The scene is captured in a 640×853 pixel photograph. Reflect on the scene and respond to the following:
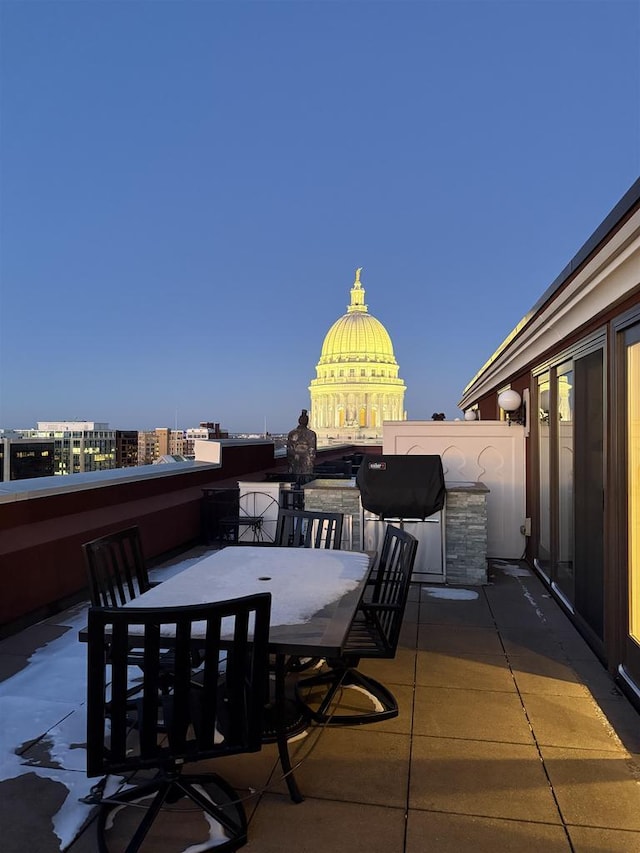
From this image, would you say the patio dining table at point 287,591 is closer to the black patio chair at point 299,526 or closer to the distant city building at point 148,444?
the black patio chair at point 299,526

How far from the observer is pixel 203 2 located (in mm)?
12477

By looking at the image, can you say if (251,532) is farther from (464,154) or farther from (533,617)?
(464,154)

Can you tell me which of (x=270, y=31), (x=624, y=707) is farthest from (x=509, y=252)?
(x=624, y=707)

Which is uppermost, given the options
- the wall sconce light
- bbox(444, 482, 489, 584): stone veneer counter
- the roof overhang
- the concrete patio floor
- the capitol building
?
the capitol building

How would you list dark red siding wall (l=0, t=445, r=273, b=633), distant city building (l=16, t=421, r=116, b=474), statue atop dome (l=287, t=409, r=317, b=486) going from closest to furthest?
dark red siding wall (l=0, t=445, r=273, b=633), statue atop dome (l=287, t=409, r=317, b=486), distant city building (l=16, t=421, r=116, b=474)

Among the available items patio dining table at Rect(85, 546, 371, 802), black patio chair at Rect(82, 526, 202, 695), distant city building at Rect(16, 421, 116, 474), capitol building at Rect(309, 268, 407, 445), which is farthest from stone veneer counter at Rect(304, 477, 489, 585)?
capitol building at Rect(309, 268, 407, 445)

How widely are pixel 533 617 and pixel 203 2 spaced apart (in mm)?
13543

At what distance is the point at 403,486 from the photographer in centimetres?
573

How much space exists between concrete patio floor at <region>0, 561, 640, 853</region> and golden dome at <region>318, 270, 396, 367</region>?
7337 centimetres

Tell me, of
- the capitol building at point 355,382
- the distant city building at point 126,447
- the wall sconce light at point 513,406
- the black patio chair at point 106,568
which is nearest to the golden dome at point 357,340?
the capitol building at point 355,382

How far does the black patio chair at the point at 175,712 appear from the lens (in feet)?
5.90

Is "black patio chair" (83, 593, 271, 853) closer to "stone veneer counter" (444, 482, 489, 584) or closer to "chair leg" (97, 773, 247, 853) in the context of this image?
Result: "chair leg" (97, 773, 247, 853)

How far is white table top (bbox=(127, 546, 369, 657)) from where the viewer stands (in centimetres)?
224

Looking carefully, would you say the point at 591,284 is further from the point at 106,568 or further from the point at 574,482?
the point at 106,568
